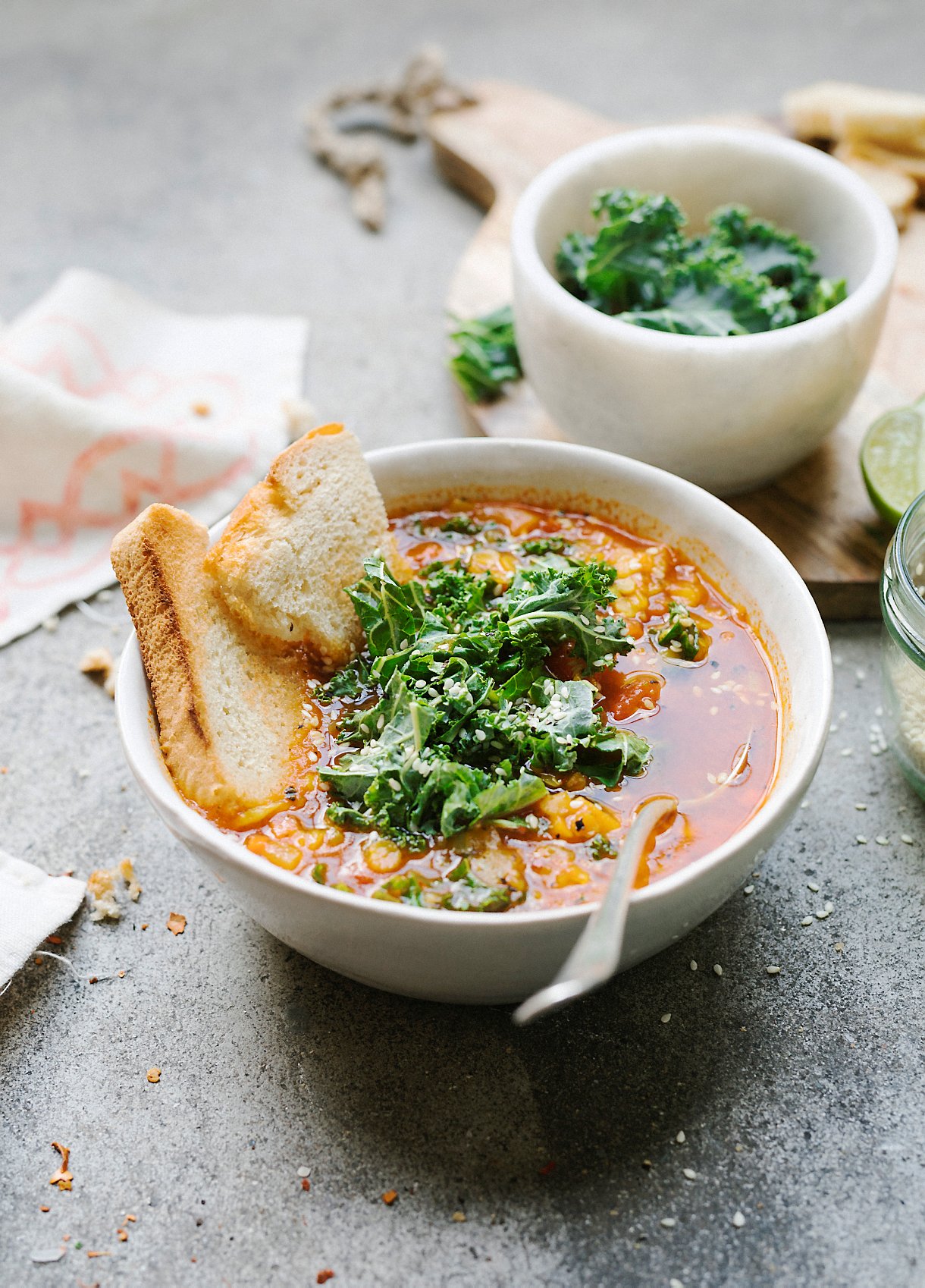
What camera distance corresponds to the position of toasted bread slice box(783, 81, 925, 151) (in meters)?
4.48

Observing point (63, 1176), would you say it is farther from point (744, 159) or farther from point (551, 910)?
point (744, 159)

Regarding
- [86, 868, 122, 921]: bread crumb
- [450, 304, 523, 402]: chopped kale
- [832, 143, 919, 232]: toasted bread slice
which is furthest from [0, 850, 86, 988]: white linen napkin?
[832, 143, 919, 232]: toasted bread slice

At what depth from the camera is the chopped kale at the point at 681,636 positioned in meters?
2.77

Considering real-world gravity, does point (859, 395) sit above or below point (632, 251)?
below

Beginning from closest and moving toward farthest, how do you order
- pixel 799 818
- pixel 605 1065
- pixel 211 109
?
pixel 605 1065 → pixel 799 818 → pixel 211 109

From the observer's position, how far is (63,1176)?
91.5 inches

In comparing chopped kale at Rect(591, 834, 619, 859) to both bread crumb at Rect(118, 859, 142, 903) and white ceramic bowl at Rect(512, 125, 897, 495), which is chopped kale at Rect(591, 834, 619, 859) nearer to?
bread crumb at Rect(118, 859, 142, 903)

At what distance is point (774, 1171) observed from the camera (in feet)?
7.53

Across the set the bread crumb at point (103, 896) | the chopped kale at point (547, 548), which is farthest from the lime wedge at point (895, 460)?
the bread crumb at point (103, 896)

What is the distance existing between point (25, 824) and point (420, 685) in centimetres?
121

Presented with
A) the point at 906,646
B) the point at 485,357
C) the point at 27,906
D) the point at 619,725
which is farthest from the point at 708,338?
the point at 27,906

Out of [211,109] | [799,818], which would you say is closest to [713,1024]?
[799,818]

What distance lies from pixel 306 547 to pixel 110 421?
1.41 metres

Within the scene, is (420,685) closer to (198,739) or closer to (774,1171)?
(198,739)
